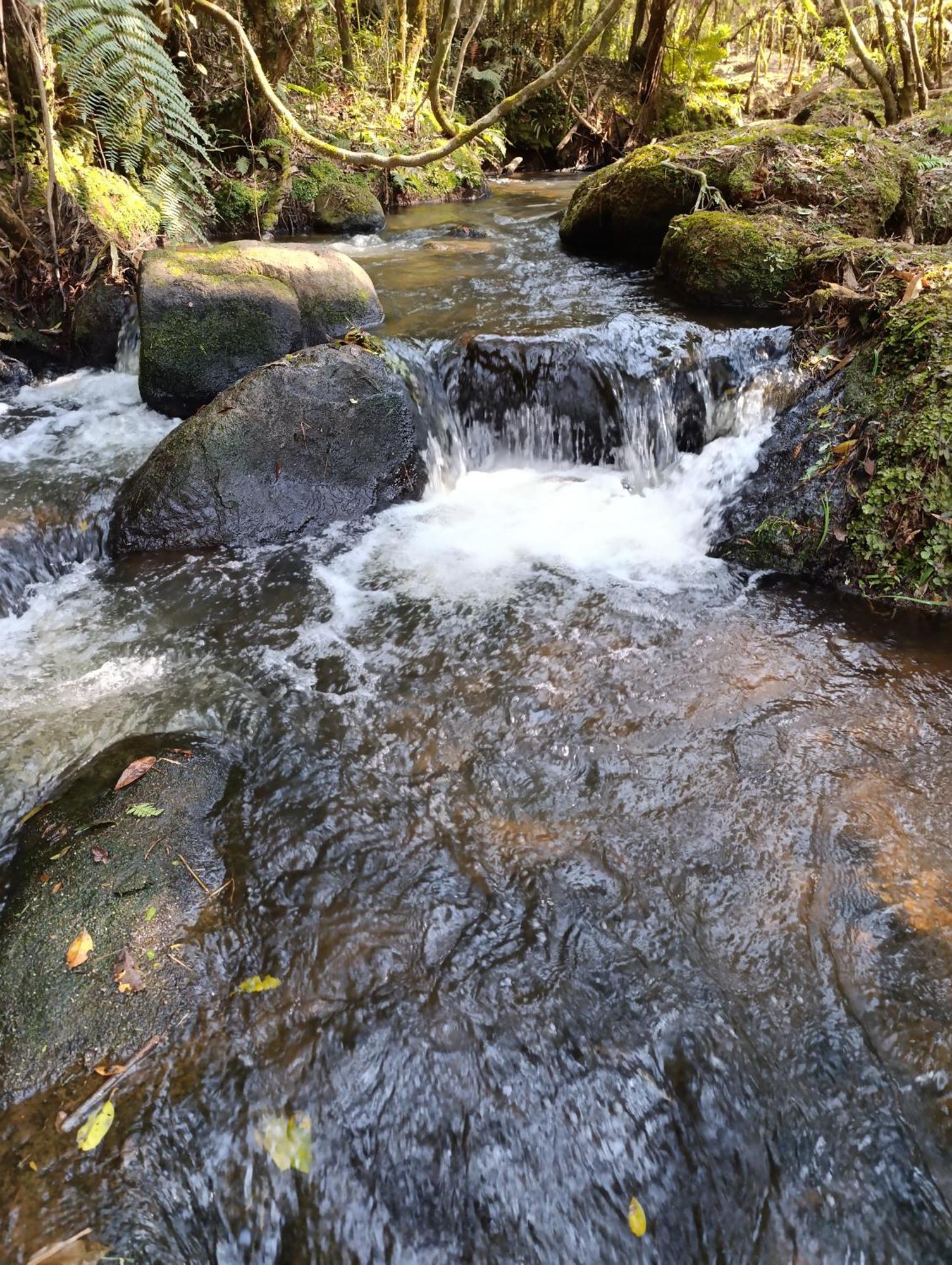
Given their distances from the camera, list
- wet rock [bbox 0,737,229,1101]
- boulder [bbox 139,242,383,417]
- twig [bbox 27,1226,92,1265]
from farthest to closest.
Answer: boulder [bbox 139,242,383,417] < wet rock [bbox 0,737,229,1101] < twig [bbox 27,1226,92,1265]

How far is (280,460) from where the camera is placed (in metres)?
4.80

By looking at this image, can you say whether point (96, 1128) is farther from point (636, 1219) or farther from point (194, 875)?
point (636, 1219)

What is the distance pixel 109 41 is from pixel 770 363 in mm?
4874

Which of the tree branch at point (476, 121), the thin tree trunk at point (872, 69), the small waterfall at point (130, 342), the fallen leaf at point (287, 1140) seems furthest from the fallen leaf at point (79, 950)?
the thin tree trunk at point (872, 69)

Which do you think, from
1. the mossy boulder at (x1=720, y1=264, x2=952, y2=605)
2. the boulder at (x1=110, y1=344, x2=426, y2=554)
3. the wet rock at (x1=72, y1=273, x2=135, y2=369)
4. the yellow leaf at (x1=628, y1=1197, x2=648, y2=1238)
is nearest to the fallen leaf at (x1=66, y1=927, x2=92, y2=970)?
the yellow leaf at (x1=628, y1=1197, x2=648, y2=1238)

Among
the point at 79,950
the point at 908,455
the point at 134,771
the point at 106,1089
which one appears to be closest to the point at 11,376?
the point at 134,771

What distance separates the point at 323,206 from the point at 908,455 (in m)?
8.95

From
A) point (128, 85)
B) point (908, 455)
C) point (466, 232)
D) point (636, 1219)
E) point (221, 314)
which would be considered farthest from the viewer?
point (466, 232)

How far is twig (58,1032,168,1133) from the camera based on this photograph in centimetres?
195

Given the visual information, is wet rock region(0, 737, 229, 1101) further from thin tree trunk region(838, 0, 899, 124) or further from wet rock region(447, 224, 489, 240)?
thin tree trunk region(838, 0, 899, 124)

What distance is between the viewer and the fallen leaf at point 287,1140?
1940mm

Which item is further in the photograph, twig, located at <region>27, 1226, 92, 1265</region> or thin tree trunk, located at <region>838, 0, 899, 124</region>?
thin tree trunk, located at <region>838, 0, 899, 124</region>

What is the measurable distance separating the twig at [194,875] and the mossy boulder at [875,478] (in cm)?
351

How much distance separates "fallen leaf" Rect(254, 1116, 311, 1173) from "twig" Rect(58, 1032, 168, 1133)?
41 centimetres
